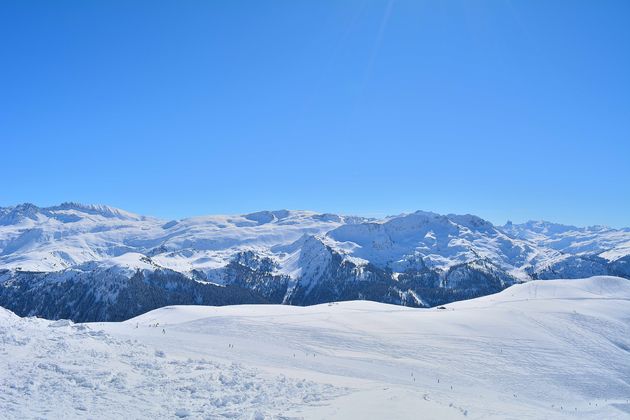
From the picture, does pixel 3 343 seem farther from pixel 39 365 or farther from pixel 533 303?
pixel 533 303

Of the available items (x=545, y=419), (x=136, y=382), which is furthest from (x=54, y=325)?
(x=545, y=419)

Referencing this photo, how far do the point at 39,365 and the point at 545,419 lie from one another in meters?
26.6

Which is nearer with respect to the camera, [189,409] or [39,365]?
[189,409]

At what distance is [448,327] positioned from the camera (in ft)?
162

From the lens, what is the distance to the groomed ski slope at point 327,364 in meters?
19.7

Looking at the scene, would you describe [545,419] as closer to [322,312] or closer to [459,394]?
[459,394]

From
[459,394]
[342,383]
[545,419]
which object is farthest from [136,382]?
[545,419]

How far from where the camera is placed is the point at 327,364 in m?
33.8

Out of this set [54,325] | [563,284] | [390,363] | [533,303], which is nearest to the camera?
[54,325]

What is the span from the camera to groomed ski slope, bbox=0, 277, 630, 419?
1969cm

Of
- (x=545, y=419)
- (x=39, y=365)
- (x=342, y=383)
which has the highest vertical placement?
(x=39, y=365)

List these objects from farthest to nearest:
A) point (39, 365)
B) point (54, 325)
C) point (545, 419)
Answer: point (54, 325) → point (545, 419) → point (39, 365)

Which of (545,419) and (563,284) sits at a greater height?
(563,284)

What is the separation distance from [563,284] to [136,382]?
94.1 m
